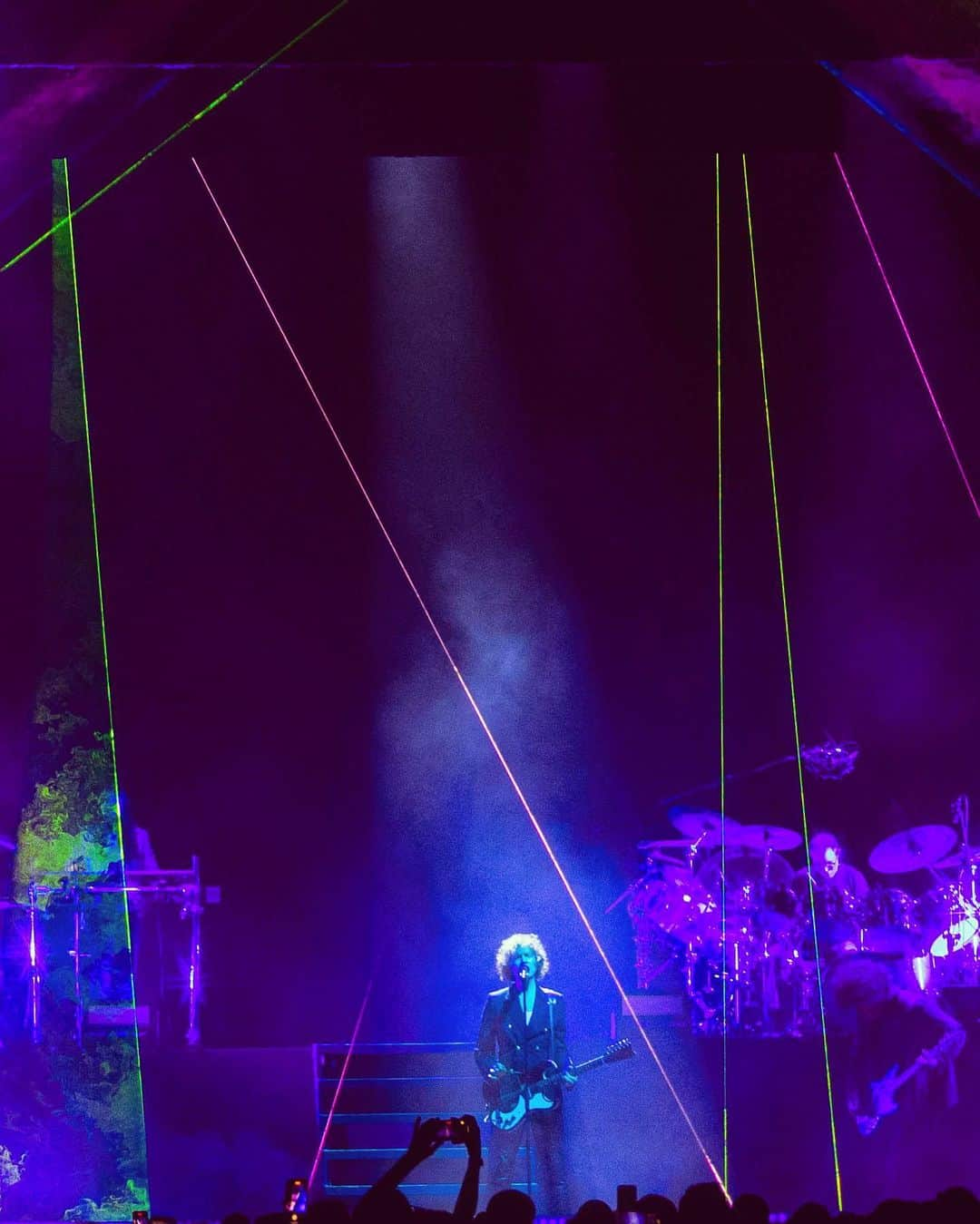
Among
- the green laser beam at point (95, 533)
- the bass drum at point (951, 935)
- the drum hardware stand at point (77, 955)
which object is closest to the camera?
the drum hardware stand at point (77, 955)

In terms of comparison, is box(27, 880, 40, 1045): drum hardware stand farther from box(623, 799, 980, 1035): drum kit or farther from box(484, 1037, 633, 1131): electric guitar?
box(623, 799, 980, 1035): drum kit

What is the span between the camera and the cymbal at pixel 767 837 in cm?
821

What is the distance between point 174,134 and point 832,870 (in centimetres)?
557

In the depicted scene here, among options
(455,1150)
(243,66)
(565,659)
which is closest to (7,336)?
(243,66)

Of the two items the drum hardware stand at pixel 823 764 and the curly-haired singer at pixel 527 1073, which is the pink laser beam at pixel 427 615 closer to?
the drum hardware stand at pixel 823 764

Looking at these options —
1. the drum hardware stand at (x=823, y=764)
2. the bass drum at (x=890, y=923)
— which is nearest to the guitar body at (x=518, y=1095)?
the bass drum at (x=890, y=923)

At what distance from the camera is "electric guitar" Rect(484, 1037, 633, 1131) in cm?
568

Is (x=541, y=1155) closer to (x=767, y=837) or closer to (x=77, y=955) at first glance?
(x=77, y=955)

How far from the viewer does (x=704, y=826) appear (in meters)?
8.36

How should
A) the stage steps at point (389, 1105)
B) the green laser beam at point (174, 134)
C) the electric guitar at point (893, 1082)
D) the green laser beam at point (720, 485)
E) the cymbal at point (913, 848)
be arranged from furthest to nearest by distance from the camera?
the cymbal at point (913, 848)
the green laser beam at point (720, 485)
the electric guitar at point (893, 1082)
the stage steps at point (389, 1105)
the green laser beam at point (174, 134)

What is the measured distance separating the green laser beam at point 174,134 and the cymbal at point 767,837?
5034 millimetres

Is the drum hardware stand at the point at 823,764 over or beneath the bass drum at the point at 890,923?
over

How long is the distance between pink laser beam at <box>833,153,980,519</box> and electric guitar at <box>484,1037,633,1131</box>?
15.5 feet

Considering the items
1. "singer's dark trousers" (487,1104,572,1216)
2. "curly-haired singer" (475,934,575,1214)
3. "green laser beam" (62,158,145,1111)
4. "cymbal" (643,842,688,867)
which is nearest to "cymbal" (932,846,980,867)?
"cymbal" (643,842,688,867)
